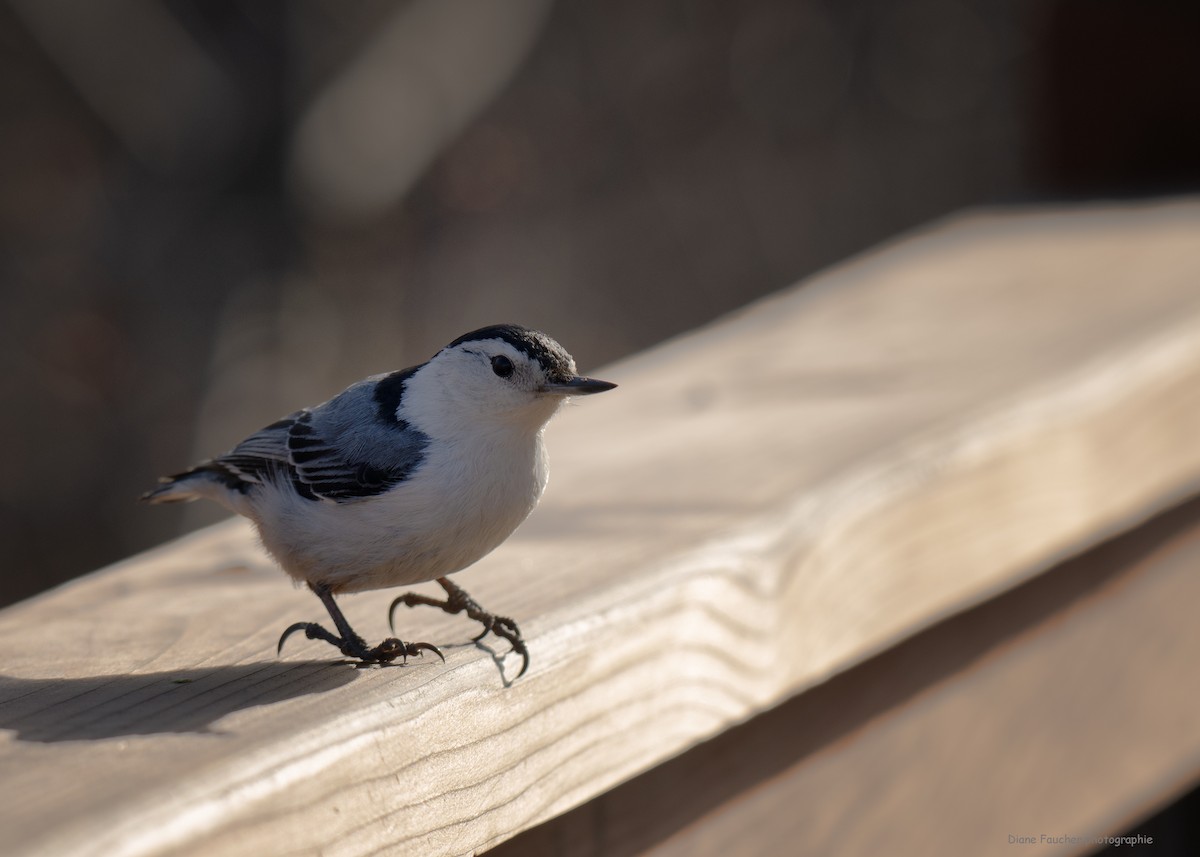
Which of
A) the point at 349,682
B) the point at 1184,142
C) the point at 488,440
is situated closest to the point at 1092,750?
the point at 488,440

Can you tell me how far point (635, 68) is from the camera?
5.49 metres

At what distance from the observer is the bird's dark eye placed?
132 cm

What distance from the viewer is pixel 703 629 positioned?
1.20 meters

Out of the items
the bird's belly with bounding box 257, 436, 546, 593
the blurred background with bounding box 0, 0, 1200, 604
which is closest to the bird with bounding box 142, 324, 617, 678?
the bird's belly with bounding box 257, 436, 546, 593

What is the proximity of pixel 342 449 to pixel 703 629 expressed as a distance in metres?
0.42

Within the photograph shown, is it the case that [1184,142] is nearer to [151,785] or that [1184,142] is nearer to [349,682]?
[349,682]

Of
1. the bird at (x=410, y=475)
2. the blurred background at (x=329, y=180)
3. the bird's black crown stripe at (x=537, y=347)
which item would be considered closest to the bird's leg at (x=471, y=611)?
the bird at (x=410, y=475)

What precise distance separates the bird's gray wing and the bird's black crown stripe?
0.42ft

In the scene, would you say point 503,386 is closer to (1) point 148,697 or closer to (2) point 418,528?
(2) point 418,528

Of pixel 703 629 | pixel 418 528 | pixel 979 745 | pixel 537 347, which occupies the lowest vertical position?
pixel 979 745

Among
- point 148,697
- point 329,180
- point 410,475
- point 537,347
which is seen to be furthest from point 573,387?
point 329,180

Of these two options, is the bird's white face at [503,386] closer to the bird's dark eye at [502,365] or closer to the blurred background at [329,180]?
the bird's dark eye at [502,365]

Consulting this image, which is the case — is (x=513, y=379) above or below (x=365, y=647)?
above

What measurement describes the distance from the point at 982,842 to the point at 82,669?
0.96 m
